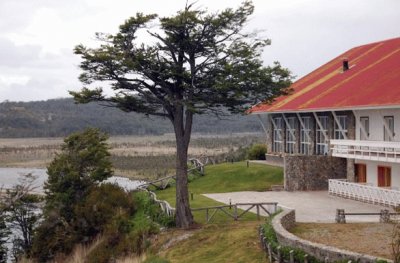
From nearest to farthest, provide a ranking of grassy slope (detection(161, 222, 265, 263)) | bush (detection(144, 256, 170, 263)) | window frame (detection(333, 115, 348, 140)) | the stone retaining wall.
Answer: the stone retaining wall
grassy slope (detection(161, 222, 265, 263))
bush (detection(144, 256, 170, 263))
window frame (detection(333, 115, 348, 140))

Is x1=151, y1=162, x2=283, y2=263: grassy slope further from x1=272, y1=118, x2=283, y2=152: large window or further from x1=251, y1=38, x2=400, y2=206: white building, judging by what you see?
x1=272, y1=118, x2=283, y2=152: large window

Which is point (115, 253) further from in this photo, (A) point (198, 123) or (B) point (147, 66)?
(A) point (198, 123)

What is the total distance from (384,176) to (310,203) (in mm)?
4482

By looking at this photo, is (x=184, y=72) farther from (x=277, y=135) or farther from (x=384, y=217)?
(x=277, y=135)

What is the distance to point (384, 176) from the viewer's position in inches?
1228

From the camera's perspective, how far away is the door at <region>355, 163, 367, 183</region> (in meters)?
33.1

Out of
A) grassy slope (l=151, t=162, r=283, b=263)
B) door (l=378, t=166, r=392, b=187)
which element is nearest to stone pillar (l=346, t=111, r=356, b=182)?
door (l=378, t=166, r=392, b=187)

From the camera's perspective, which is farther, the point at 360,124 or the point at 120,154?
the point at 120,154

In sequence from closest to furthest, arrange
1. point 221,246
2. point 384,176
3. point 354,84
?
point 221,246 < point 384,176 < point 354,84

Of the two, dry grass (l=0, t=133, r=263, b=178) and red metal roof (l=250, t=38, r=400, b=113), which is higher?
red metal roof (l=250, t=38, r=400, b=113)

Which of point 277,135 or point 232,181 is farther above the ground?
point 277,135

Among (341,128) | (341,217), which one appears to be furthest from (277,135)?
(341,217)

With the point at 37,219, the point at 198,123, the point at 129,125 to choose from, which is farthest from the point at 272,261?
the point at 198,123

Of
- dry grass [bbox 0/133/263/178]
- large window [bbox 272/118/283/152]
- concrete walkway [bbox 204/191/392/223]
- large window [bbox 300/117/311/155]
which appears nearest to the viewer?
concrete walkway [bbox 204/191/392/223]
